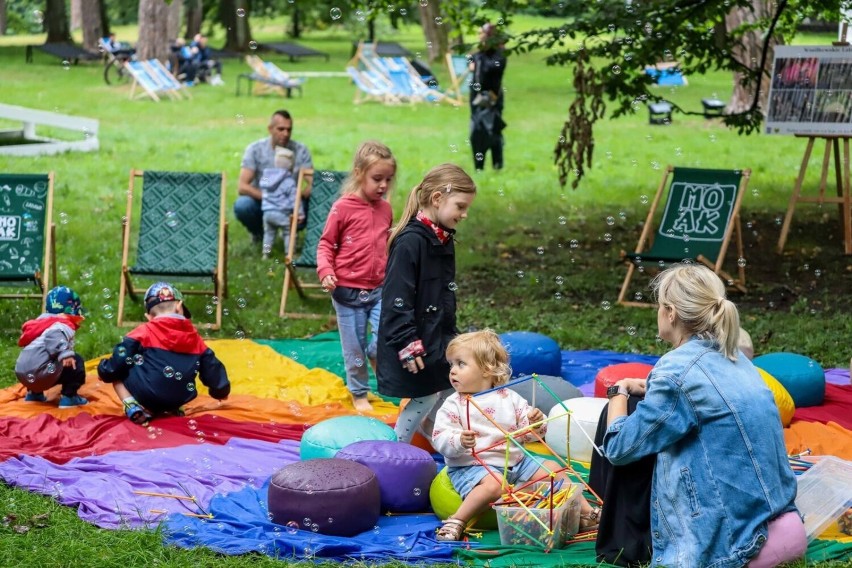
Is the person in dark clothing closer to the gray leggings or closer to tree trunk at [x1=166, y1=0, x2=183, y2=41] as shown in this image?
the gray leggings

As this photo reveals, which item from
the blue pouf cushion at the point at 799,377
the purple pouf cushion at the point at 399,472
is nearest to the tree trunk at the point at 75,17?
the blue pouf cushion at the point at 799,377

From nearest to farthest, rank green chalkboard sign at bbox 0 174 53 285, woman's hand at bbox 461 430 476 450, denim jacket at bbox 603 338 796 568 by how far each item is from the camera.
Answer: denim jacket at bbox 603 338 796 568, woman's hand at bbox 461 430 476 450, green chalkboard sign at bbox 0 174 53 285

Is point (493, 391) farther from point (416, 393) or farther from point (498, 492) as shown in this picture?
point (416, 393)

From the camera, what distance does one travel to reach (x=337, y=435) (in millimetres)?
5465

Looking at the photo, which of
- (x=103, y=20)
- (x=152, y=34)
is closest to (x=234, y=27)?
(x=103, y=20)

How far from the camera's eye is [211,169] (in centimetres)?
1470

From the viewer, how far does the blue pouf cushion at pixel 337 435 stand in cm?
543

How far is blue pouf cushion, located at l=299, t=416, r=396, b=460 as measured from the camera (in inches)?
214

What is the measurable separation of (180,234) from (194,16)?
26413 millimetres

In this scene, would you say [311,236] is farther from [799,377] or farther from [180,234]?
[799,377]

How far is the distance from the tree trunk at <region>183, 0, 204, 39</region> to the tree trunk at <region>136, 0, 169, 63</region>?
7764 millimetres

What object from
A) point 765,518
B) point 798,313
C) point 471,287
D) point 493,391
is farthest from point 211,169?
point 765,518

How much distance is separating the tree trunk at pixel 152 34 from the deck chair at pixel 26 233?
17137 mm

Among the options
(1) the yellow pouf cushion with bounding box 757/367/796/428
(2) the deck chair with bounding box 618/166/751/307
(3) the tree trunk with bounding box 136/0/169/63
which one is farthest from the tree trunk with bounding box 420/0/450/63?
(1) the yellow pouf cushion with bounding box 757/367/796/428
